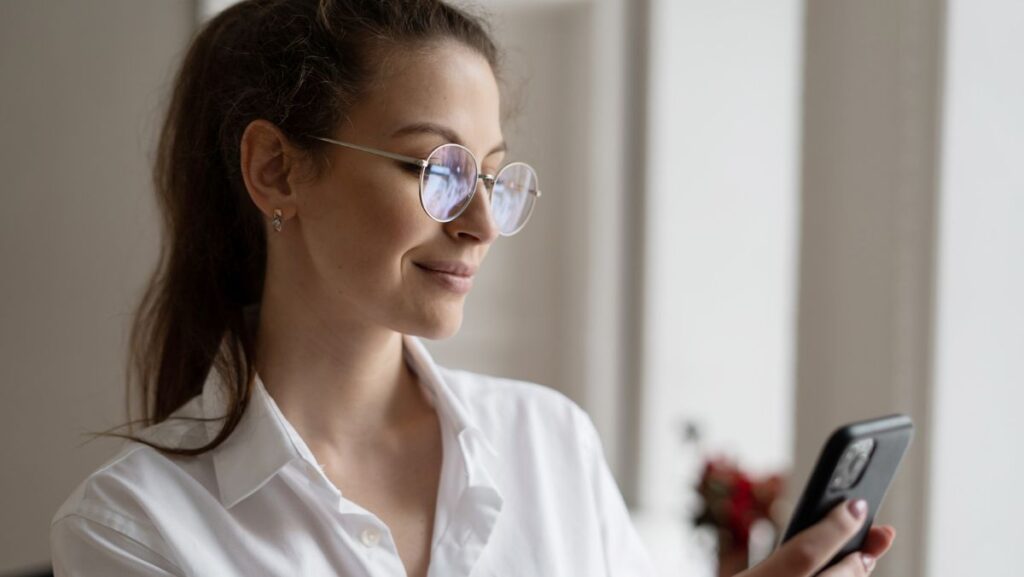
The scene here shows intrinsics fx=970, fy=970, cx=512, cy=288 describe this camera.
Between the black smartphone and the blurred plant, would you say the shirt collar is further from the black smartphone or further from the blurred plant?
the blurred plant

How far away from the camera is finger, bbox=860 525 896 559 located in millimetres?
A: 1089

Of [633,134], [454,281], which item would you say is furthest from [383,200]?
[633,134]

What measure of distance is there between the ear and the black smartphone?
695 millimetres

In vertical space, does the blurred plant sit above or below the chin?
below

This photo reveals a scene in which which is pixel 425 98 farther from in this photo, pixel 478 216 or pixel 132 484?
pixel 132 484

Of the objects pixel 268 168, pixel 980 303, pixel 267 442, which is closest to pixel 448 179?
pixel 268 168

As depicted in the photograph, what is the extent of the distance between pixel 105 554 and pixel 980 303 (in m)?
1.26

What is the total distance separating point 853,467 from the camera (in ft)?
3.32

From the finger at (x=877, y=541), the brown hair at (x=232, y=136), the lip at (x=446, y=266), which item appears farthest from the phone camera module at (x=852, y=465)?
the brown hair at (x=232, y=136)

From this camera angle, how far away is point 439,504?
1.24 m

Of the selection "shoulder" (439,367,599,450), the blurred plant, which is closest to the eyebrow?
"shoulder" (439,367,599,450)

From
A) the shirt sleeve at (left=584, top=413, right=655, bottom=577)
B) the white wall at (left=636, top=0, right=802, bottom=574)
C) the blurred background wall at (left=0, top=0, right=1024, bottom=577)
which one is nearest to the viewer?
the shirt sleeve at (left=584, top=413, right=655, bottom=577)

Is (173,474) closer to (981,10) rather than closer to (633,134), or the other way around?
(981,10)

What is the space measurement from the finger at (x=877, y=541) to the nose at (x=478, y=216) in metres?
0.57
